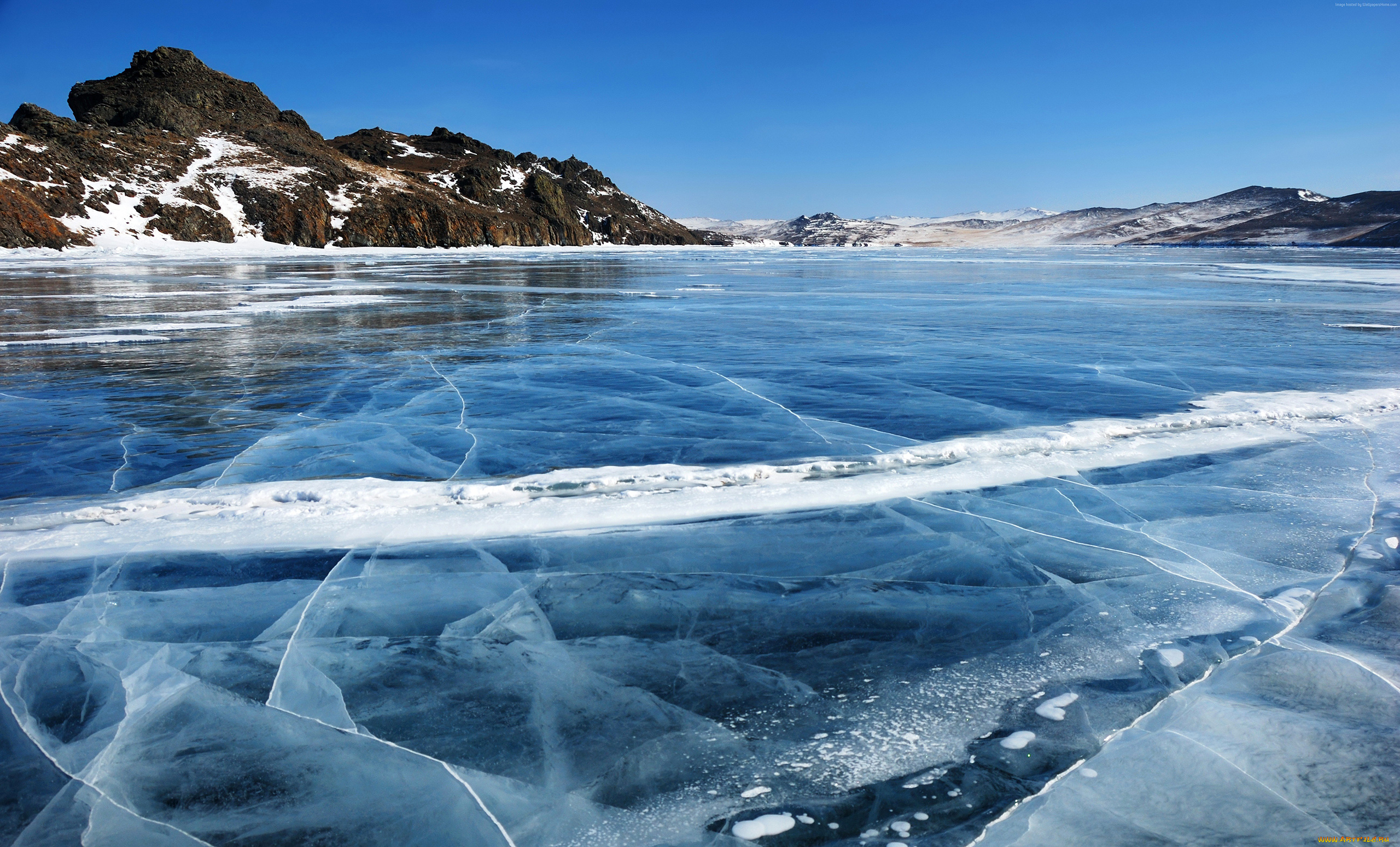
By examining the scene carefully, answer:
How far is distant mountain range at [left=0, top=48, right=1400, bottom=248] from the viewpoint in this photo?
50.7 meters

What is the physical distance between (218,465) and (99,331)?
7566 mm

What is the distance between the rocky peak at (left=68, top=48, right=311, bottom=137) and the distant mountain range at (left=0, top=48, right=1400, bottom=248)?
0.79ft

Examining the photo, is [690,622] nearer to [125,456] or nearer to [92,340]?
[125,456]

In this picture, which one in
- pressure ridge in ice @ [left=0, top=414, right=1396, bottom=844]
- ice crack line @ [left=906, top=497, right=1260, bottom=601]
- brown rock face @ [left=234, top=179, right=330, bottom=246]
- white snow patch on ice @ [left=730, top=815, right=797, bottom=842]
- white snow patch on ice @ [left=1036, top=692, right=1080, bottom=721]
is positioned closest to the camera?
white snow patch on ice @ [left=730, top=815, right=797, bottom=842]

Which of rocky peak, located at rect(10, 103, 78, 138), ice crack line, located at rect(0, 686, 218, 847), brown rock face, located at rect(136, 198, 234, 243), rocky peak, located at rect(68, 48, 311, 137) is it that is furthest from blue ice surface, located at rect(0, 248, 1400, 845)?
rocky peak, located at rect(68, 48, 311, 137)

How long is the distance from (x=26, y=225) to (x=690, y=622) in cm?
5331

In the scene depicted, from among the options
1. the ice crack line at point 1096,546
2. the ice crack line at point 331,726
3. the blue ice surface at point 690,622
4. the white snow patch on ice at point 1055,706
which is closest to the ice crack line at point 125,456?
the blue ice surface at point 690,622

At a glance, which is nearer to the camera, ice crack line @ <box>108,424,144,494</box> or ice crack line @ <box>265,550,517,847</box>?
ice crack line @ <box>265,550,517,847</box>

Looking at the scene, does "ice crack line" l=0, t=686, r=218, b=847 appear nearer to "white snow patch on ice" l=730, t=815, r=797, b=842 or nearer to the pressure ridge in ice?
the pressure ridge in ice

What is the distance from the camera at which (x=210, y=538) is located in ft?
11.2

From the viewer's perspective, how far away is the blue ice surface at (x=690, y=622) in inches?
71.1

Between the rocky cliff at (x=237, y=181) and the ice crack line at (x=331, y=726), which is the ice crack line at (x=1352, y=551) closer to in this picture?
the ice crack line at (x=331, y=726)

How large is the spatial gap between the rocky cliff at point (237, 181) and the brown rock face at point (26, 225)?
0.07 metres

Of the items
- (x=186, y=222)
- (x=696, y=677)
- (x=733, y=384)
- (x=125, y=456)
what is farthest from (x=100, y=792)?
(x=186, y=222)
